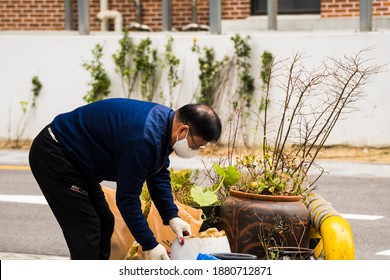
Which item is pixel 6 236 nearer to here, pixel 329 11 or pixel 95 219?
pixel 95 219

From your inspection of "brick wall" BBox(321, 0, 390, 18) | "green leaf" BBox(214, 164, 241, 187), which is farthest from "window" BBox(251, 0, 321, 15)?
"green leaf" BBox(214, 164, 241, 187)

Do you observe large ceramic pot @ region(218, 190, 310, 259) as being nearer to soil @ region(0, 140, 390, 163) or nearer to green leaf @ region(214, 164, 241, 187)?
green leaf @ region(214, 164, 241, 187)

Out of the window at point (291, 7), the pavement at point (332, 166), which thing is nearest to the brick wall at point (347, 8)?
the window at point (291, 7)

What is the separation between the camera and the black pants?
5.78 metres

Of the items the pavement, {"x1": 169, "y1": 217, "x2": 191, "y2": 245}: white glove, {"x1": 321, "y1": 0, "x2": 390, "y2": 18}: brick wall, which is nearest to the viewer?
{"x1": 169, "y1": 217, "x2": 191, "y2": 245}: white glove

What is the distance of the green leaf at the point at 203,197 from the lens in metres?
6.80

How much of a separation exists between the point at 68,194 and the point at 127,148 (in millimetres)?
587

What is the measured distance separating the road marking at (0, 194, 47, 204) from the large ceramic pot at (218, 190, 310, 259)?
5.09 metres

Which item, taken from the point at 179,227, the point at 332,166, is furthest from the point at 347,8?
the point at 179,227

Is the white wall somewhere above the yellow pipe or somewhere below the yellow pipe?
above

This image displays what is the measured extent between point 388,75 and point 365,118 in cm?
69

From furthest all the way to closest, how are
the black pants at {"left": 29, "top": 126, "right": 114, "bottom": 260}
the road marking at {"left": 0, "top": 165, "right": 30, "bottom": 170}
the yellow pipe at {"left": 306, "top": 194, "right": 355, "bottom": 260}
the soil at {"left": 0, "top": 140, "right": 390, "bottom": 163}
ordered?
the soil at {"left": 0, "top": 140, "right": 390, "bottom": 163}
the road marking at {"left": 0, "top": 165, "right": 30, "bottom": 170}
the yellow pipe at {"left": 306, "top": 194, "right": 355, "bottom": 260}
the black pants at {"left": 29, "top": 126, "right": 114, "bottom": 260}

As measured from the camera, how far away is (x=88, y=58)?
15.7m

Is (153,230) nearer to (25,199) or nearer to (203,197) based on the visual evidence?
(203,197)
